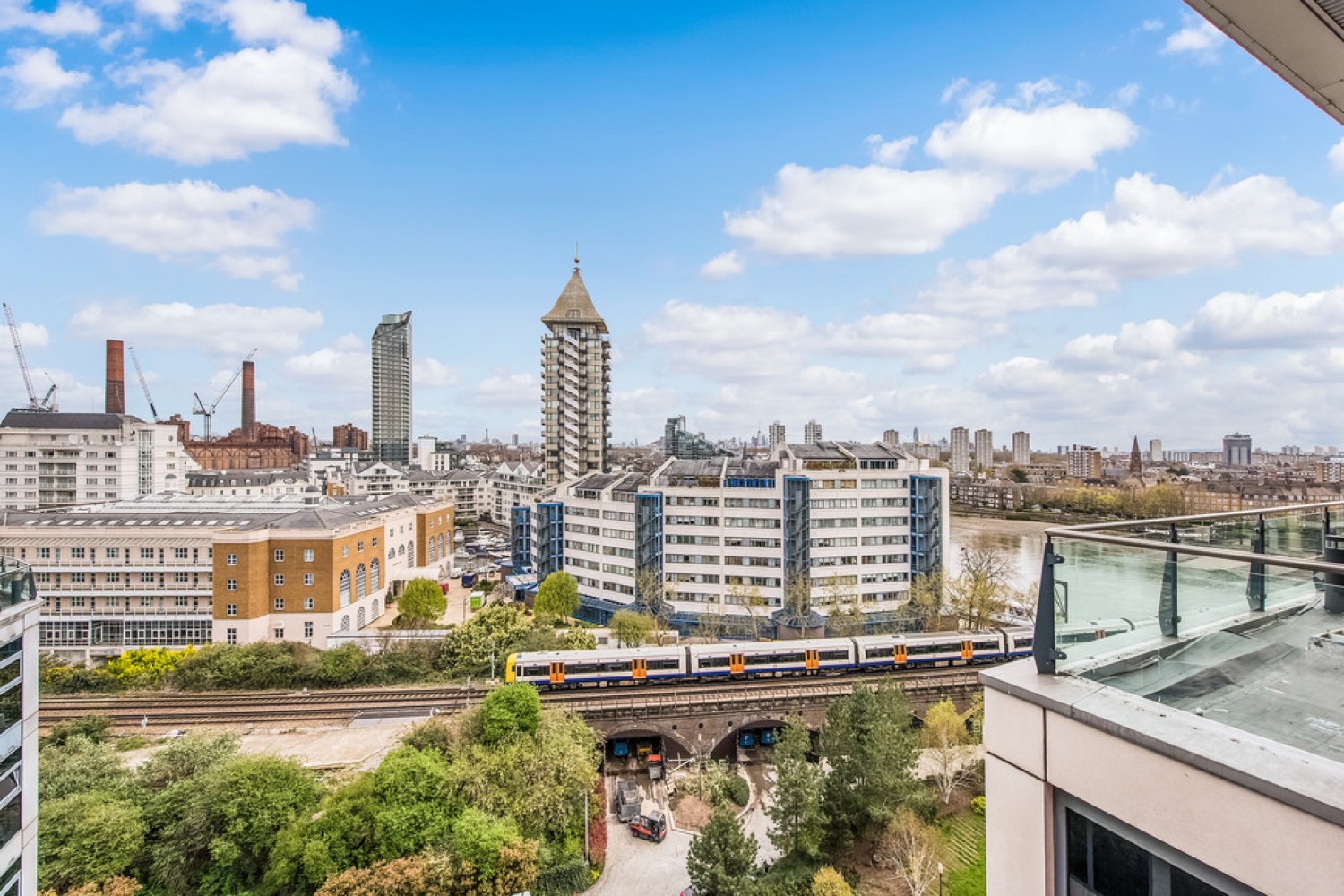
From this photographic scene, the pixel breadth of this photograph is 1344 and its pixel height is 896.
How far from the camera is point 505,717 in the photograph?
1611 centimetres

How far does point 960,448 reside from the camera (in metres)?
136

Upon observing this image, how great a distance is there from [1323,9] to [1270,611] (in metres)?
3.30

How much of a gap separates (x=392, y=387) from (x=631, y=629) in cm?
13612

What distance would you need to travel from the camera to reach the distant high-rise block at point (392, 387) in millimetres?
144250

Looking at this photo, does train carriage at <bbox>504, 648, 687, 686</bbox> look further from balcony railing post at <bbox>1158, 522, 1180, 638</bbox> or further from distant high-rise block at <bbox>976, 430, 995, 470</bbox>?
distant high-rise block at <bbox>976, 430, 995, 470</bbox>

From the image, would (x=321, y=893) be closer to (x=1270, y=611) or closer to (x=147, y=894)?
(x=147, y=894)

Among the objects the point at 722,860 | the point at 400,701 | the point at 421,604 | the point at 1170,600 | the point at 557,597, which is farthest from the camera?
the point at 557,597

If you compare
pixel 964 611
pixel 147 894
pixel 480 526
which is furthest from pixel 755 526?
pixel 480 526

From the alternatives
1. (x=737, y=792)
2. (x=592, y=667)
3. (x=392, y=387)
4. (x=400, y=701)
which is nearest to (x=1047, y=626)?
(x=737, y=792)

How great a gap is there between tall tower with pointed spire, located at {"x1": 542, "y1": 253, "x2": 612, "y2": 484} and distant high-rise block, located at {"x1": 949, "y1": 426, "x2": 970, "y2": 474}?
4030 inches

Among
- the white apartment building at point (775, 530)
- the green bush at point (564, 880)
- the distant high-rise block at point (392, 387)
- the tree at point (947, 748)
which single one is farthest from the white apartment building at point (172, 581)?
the distant high-rise block at point (392, 387)

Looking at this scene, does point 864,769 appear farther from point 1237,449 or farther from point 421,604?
point 1237,449

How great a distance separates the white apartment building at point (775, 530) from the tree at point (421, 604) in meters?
8.07

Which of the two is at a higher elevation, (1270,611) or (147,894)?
(1270,611)
